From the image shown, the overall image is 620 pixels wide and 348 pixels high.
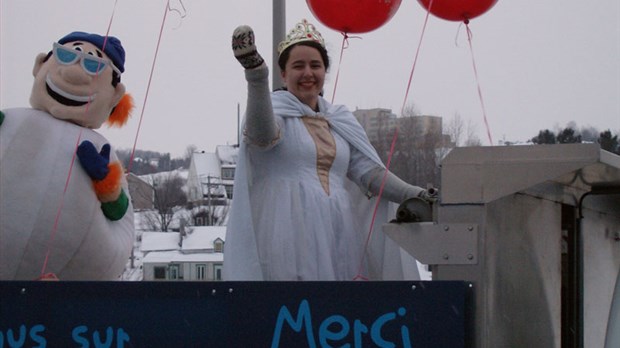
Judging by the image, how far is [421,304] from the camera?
1901 mm

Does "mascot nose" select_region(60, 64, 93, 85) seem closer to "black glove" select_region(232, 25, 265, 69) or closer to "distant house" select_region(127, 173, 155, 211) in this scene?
"distant house" select_region(127, 173, 155, 211)

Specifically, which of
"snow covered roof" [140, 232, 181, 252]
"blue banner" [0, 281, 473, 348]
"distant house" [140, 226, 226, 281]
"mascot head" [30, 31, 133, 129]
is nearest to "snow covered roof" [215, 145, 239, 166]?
"mascot head" [30, 31, 133, 129]

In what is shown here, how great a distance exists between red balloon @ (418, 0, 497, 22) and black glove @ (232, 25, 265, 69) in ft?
2.87

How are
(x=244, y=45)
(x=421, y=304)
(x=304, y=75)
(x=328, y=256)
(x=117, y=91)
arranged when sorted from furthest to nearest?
(x=117, y=91) < (x=304, y=75) < (x=328, y=256) < (x=244, y=45) < (x=421, y=304)

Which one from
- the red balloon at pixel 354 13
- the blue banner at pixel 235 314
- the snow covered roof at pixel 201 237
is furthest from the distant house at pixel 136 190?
the snow covered roof at pixel 201 237

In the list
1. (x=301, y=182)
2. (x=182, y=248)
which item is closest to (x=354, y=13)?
(x=301, y=182)

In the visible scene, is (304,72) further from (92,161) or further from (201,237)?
(201,237)

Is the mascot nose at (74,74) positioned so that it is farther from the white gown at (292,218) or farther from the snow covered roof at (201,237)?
Result: the snow covered roof at (201,237)

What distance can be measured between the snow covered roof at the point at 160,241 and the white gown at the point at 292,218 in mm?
22511

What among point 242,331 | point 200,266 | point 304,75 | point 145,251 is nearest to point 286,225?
point 304,75

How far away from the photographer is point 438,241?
1.96 meters

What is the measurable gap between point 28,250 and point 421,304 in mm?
2505

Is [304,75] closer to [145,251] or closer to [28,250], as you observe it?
[28,250]

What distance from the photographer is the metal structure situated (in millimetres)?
1907
